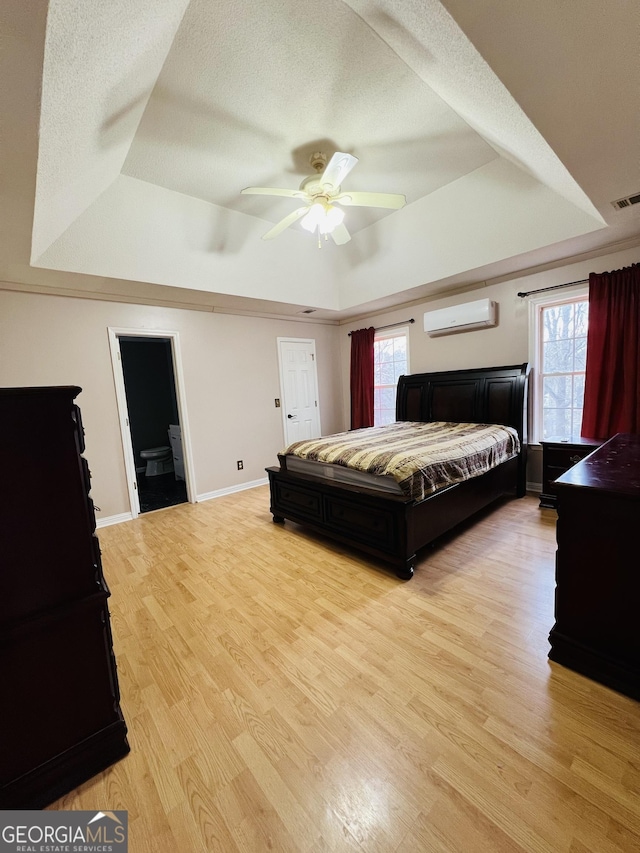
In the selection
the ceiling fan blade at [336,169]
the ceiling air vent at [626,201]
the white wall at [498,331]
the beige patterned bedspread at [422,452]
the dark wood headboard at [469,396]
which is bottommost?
the beige patterned bedspread at [422,452]

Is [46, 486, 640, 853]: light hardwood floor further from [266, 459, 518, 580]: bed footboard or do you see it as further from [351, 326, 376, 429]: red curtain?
[351, 326, 376, 429]: red curtain

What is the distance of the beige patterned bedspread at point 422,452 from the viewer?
235cm

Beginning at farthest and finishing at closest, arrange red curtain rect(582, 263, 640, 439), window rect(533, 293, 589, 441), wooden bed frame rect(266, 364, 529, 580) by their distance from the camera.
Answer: window rect(533, 293, 589, 441)
red curtain rect(582, 263, 640, 439)
wooden bed frame rect(266, 364, 529, 580)

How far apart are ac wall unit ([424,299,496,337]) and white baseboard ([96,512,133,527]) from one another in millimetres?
4330

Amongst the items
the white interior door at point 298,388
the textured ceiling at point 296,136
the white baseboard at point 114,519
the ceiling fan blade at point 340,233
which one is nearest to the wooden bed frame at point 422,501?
the textured ceiling at point 296,136

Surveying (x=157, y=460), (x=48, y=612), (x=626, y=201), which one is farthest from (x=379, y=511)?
(x=157, y=460)

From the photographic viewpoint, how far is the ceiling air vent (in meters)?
2.23

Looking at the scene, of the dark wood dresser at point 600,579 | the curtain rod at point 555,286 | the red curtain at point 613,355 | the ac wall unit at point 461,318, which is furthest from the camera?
the ac wall unit at point 461,318

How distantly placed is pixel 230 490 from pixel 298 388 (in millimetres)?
1908

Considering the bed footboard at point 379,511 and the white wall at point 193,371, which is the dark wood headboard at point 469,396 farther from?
the white wall at point 193,371

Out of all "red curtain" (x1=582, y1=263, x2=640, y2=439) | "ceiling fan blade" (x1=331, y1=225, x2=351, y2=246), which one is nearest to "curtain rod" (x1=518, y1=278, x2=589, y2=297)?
"red curtain" (x1=582, y1=263, x2=640, y2=439)

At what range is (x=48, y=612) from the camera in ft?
3.54

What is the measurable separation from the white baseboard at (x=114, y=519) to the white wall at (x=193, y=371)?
0.12 feet

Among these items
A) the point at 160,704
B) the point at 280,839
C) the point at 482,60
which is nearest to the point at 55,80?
the point at 482,60
